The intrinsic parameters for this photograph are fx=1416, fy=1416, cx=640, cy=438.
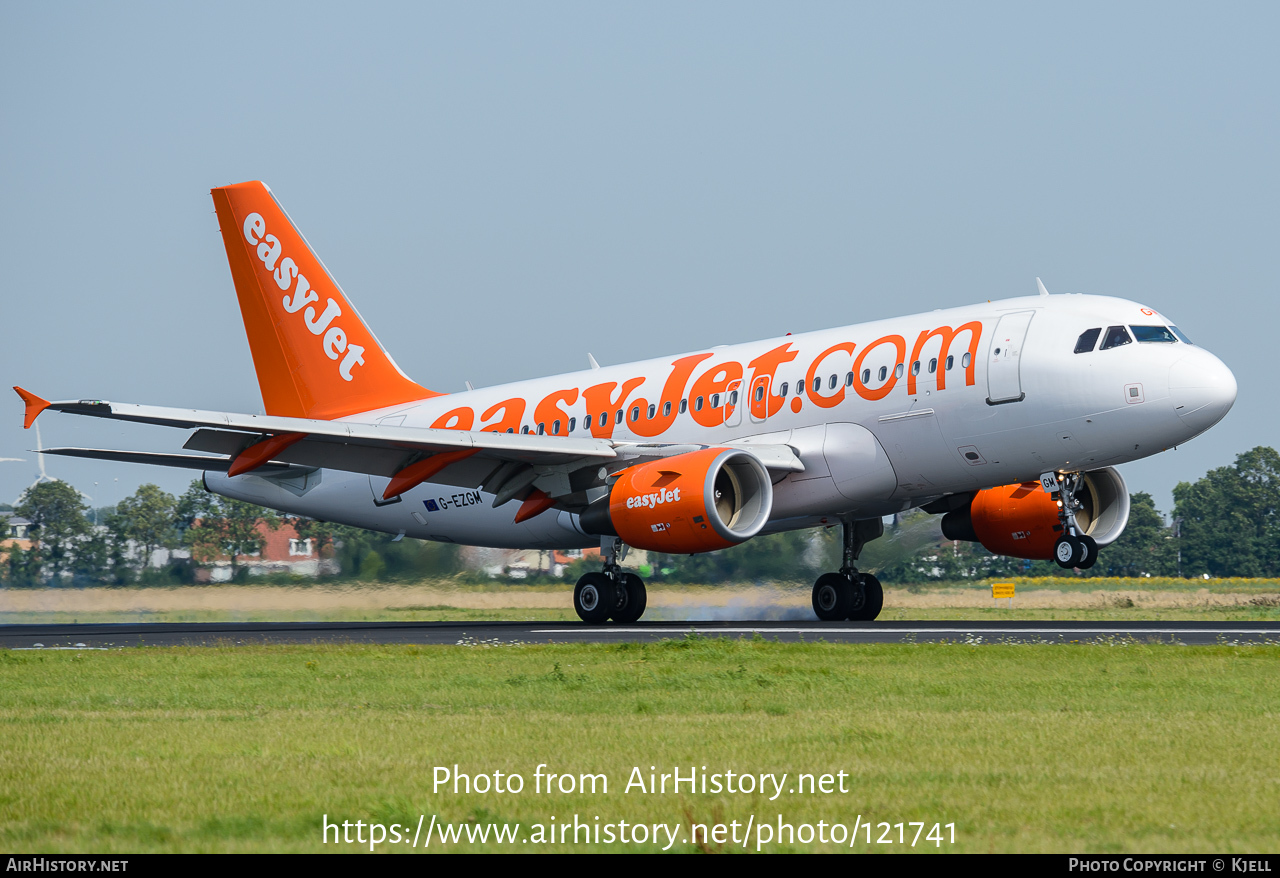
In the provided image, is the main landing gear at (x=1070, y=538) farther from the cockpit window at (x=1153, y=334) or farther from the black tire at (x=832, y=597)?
the black tire at (x=832, y=597)

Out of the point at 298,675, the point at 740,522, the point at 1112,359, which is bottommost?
the point at 298,675

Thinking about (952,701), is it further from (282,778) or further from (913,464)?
(913,464)

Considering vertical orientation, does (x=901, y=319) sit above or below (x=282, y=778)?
above

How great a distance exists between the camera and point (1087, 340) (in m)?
21.7

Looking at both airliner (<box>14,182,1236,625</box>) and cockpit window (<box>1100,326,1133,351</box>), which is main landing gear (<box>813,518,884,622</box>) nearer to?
airliner (<box>14,182,1236,625</box>)

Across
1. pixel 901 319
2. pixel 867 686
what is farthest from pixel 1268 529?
pixel 867 686

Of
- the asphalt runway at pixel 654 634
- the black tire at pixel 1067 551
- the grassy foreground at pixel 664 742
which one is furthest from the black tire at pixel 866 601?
the grassy foreground at pixel 664 742

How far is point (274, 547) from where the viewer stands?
31.0 m

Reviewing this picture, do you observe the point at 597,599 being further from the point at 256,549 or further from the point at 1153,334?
the point at 1153,334

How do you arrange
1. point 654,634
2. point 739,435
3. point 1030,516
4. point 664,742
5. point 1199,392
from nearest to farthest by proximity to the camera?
point 664,742, point 1199,392, point 654,634, point 739,435, point 1030,516

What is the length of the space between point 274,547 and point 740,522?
12.5m

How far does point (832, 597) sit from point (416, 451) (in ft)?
28.3

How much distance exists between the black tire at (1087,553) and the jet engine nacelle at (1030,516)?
3.04 m

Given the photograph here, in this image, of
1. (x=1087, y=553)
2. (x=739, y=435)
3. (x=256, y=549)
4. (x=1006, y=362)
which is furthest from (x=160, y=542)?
(x=1087, y=553)
